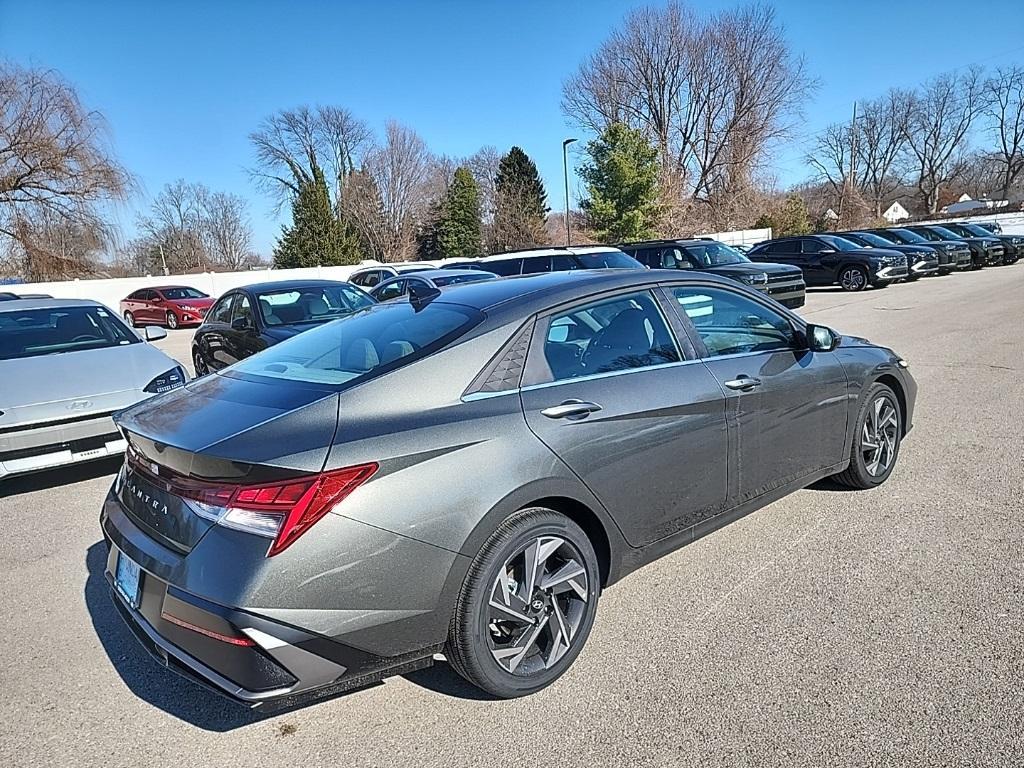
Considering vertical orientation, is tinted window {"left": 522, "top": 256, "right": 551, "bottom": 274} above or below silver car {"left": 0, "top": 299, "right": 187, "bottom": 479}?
above

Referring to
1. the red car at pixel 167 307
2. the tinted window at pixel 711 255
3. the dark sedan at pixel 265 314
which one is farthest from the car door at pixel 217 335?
the red car at pixel 167 307

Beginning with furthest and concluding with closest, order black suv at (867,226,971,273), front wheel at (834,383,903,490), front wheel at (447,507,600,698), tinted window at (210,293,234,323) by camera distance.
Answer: black suv at (867,226,971,273)
tinted window at (210,293,234,323)
front wheel at (834,383,903,490)
front wheel at (447,507,600,698)

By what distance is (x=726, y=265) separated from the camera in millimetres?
14961

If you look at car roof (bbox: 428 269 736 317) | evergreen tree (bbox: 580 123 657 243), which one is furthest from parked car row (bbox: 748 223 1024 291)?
car roof (bbox: 428 269 736 317)

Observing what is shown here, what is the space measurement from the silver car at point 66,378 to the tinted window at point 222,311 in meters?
1.97

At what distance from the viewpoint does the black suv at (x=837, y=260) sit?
1858 cm

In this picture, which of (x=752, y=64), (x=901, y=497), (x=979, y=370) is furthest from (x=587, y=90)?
(x=901, y=497)

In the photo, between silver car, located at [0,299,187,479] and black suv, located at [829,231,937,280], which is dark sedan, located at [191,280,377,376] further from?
black suv, located at [829,231,937,280]

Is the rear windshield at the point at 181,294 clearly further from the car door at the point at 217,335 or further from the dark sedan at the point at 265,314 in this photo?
the dark sedan at the point at 265,314

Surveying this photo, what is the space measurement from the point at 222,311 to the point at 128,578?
7332 mm

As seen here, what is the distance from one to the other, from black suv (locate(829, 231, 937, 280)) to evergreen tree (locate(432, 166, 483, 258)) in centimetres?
3180

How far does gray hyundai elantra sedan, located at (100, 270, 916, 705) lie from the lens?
211 cm

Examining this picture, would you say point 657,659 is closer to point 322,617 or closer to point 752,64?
point 322,617

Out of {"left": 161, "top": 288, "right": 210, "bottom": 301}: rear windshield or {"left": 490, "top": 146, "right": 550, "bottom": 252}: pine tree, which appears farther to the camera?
{"left": 490, "top": 146, "right": 550, "bottom": 252}: pine tree
